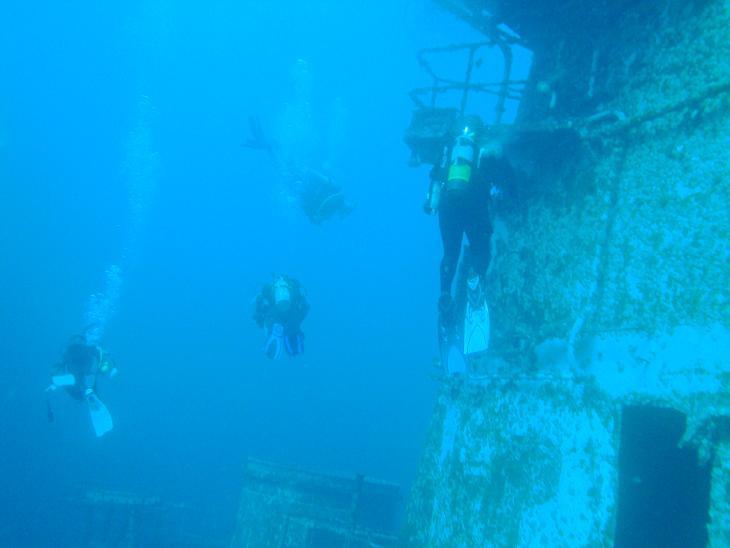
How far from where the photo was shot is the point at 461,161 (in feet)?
11.3

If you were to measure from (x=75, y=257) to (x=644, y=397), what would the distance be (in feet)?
216

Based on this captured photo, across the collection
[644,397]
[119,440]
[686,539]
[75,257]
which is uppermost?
A: [75,257]

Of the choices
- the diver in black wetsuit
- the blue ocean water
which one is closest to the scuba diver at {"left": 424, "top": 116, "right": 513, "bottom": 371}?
the diver in black wetsuit

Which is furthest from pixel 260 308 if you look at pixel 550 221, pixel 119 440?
pixel 119 440

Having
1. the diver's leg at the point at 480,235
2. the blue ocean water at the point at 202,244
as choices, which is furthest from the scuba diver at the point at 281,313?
the blue ocean water at the point at 202,244

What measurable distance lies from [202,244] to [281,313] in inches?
3227

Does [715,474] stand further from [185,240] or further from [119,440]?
[185,240]

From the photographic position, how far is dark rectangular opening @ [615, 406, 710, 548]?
201 cm

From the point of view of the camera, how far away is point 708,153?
7.65 ft

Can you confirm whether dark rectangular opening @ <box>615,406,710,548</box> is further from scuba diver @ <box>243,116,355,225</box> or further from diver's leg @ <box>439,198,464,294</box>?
scuba diver @ <box>243,116,355,225</box>

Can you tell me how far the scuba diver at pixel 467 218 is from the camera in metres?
3.43

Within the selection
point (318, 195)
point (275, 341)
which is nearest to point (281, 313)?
point (275, 341)

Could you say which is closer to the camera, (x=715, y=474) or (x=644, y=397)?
(x=715, y=474)

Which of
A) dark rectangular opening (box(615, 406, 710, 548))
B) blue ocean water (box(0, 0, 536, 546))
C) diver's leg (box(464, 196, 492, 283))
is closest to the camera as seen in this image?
dark rectangular opening (box(615, 406, 710, 548))
